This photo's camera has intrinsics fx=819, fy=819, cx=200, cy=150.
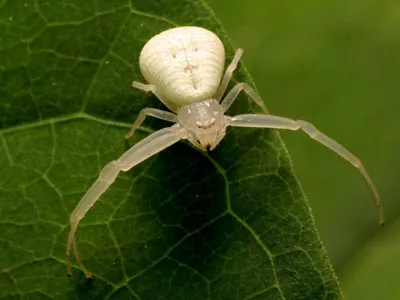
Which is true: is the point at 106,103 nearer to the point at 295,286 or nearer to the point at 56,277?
the point at 56,277

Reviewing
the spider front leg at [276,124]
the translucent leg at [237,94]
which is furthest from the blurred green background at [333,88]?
the translucent leg at [237,94]

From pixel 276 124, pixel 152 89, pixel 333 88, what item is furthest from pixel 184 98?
pixel 333 88

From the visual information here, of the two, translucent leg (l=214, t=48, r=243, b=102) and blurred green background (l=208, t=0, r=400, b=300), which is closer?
translucent leg (l=214, t=48, r=243, b=102)

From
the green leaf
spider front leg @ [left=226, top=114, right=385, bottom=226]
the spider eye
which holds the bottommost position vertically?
the green leaf

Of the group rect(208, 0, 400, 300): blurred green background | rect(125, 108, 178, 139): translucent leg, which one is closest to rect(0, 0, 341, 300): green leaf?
rect(125, 108, 178, 139): translucent leg

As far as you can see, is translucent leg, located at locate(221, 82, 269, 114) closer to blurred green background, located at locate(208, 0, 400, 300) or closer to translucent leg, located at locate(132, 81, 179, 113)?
translucent leg, located at locate(132, 81, 179, 113)

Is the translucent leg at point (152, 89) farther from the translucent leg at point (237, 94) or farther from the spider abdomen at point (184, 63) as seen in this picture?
the translucent leg at point (237, 94)

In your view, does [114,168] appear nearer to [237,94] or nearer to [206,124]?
[206,124]
